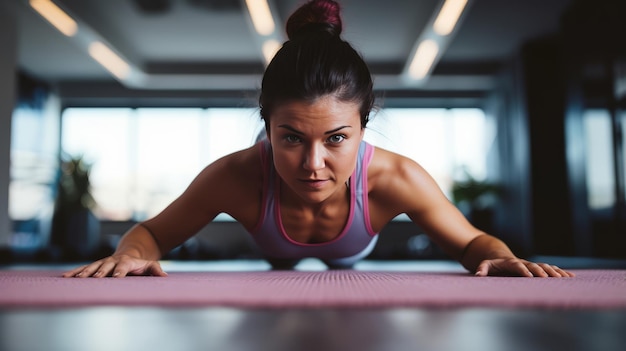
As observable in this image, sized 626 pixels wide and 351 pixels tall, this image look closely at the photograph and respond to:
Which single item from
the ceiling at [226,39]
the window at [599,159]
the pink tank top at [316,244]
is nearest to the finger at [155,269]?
the pink tank top at [316,244]

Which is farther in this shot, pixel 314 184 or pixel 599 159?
pixel 599 159

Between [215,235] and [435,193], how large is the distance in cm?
622

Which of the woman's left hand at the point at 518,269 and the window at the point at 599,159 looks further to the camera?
the window at the point at 599,159

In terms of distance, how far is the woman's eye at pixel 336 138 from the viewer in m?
1.24

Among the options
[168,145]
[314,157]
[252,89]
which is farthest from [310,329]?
[168,145]

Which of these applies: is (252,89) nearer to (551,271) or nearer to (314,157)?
(314,157)

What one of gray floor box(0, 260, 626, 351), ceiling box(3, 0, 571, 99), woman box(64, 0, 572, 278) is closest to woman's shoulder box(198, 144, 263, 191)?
woman box(64, 0, 572, 278)

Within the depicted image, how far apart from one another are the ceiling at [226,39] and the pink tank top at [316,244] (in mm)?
2747

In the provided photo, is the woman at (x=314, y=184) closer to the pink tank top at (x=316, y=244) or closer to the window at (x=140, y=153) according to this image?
the pink tank top at (x=316, y=244)

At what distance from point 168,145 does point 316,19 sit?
20.7ft

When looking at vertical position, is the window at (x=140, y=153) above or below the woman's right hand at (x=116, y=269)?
above

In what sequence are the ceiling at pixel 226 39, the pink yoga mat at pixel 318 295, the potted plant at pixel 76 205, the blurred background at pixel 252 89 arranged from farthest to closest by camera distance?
1. the potted plant at pixel 76 205
2. the ceiling at pixel 226 39
3. the blurred background at pixel 252 89
4. the pink yoga mat at pixel 318 295

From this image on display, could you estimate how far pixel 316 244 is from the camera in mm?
1641

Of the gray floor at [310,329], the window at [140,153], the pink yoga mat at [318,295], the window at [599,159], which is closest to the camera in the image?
the gray floor at [310,329]
